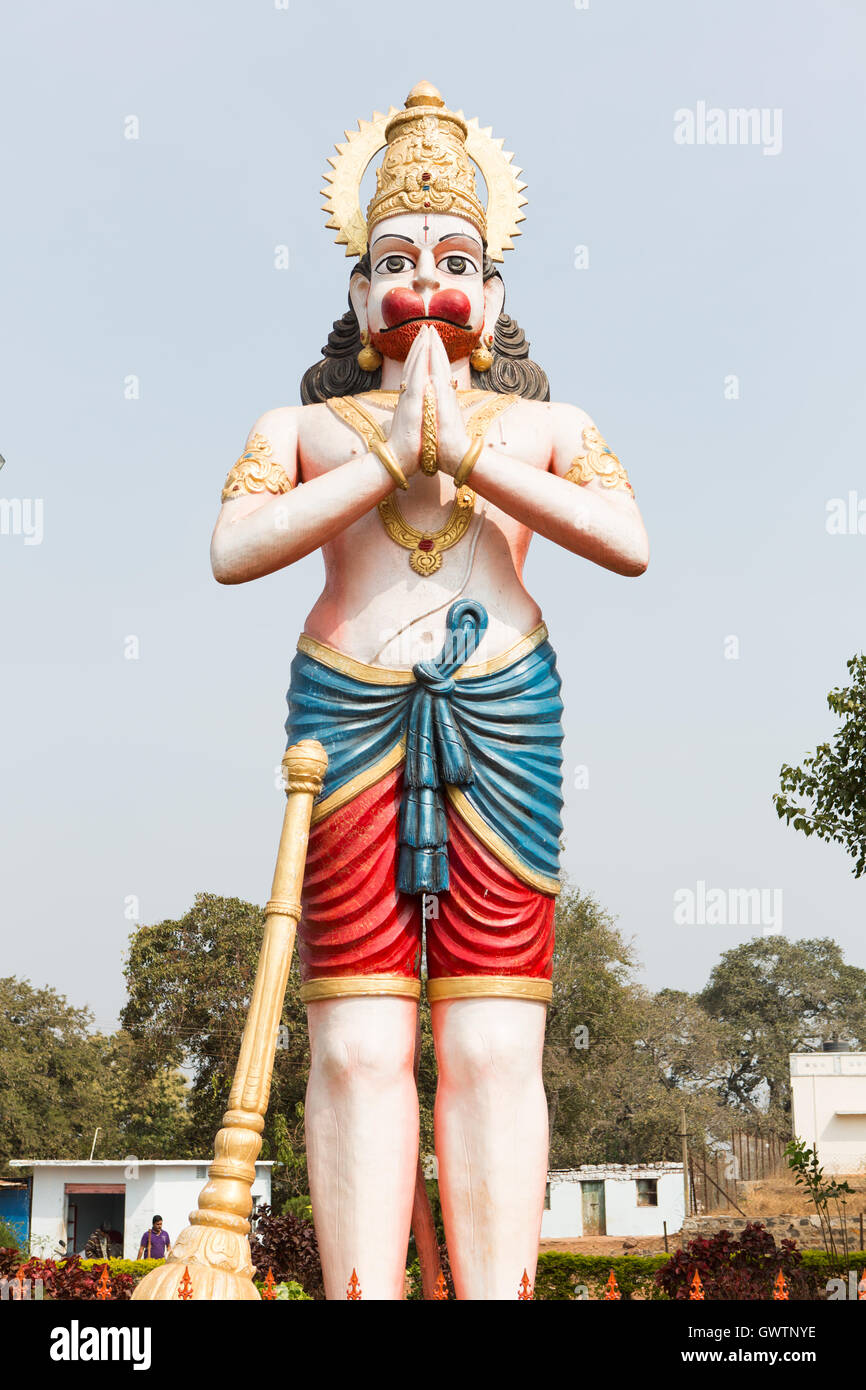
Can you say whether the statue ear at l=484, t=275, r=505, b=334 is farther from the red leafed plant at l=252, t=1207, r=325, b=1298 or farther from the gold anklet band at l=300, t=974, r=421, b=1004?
the red leafed plant at l=252, t=1207, r=325, b=1298

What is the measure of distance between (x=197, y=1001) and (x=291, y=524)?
18463 mm

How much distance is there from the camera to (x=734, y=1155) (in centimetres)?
3139

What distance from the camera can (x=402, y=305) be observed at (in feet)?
15.5

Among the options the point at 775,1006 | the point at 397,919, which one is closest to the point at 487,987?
the point at 397,919

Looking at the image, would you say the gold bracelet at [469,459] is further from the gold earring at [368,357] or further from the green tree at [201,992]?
the green tree at [201,992]

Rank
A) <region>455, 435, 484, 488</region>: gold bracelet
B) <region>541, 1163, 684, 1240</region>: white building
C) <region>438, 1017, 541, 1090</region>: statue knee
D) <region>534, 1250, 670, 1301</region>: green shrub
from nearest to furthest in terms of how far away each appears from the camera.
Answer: <region>438, 1017, 541, 1090</region>: statue knee
<region>455, 435, 484, 488</region>: gold bracelet
<region>534, 1250, 670, 1301</region>: green shrub
<region>541, 1163, 684, 1240</region>: white building

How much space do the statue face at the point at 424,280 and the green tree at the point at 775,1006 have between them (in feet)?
125

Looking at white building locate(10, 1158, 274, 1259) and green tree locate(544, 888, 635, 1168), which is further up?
green tree locate(544, 888, 635, 1168)

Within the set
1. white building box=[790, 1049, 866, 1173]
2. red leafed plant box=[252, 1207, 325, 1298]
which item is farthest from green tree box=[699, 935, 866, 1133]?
red leafed plant box=[252, 1207, 325, 1298]

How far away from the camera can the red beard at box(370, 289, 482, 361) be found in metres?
4.73

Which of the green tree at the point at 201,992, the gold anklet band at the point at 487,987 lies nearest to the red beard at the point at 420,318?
the gold anklet band at the point at 487,987

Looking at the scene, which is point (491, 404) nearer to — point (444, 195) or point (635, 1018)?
point (444, 195)

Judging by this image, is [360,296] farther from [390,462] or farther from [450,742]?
[450,742]

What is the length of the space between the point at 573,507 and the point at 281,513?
89 centimetres
